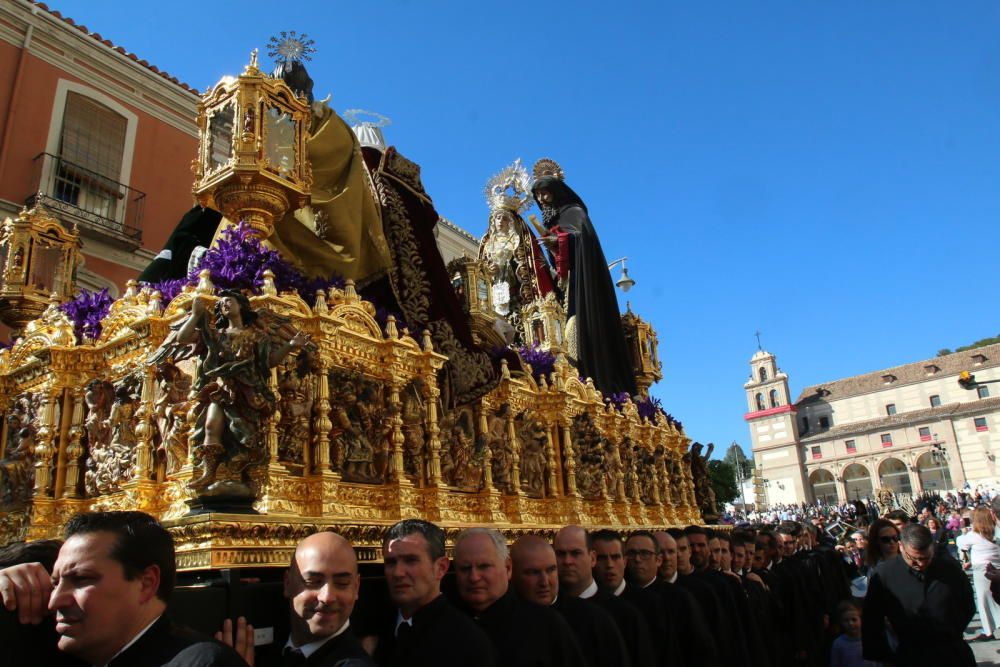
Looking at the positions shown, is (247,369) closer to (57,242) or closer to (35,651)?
(35,651)

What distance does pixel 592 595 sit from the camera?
4984 millimetres

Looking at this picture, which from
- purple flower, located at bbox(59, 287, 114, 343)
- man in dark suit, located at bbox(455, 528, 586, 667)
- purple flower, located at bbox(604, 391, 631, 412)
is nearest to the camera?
man in dark suit, located at bbox(455, 528, 586, 667)

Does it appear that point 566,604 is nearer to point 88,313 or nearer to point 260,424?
point 260,424

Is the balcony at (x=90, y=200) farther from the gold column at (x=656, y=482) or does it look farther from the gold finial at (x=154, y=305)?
the gold column at (x=656, y=482)

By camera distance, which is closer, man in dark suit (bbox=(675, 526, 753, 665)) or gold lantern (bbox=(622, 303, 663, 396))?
man in dark suit (bbox=(675, 526, 753, 665))

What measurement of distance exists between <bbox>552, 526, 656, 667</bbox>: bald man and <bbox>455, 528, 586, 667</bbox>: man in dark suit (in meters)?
0.79

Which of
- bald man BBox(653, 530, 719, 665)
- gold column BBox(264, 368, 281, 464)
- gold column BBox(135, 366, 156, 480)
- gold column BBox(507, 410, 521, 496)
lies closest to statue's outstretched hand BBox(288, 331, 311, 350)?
gold column BBox(264, 368, 281, 464)

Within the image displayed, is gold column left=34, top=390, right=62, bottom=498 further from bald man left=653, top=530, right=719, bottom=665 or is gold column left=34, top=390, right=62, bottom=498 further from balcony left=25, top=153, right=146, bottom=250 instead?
balcony left=25, top=153, right=146, bottom=250

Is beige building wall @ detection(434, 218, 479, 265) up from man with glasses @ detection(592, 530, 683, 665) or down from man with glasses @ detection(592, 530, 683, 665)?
up

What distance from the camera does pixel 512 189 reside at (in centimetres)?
1642

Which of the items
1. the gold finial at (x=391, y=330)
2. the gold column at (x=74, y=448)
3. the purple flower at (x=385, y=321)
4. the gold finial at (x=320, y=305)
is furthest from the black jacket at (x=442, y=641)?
the gold column at (x=74, y=448)

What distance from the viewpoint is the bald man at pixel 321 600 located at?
3.23m

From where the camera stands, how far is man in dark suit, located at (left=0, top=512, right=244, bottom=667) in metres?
2.37

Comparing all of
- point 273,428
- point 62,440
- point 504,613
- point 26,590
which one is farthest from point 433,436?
point 26,590
